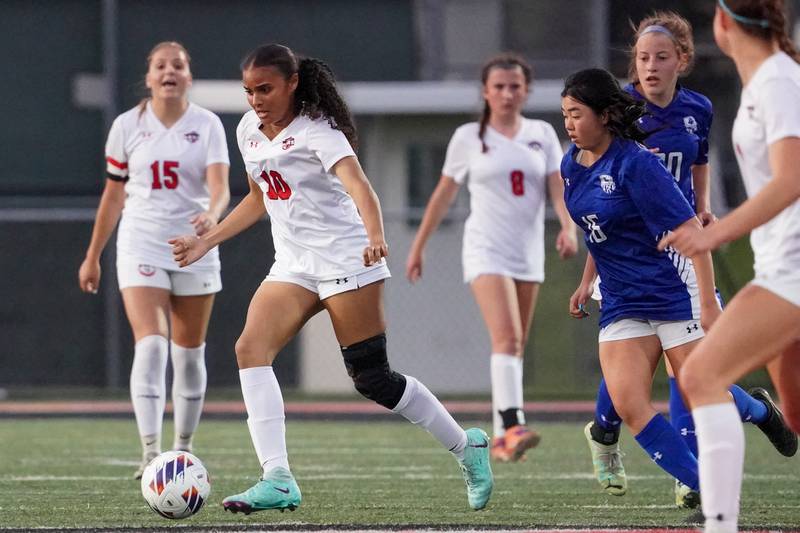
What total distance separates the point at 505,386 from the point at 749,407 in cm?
255

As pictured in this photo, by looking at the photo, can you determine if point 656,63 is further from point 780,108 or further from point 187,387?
point 187,387

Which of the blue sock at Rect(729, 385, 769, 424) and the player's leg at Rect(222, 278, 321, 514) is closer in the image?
the player's leg at Rect(222, 278, 321, 514)

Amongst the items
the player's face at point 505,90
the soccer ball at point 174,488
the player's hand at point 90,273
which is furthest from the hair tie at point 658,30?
the player's hand at point 90,273

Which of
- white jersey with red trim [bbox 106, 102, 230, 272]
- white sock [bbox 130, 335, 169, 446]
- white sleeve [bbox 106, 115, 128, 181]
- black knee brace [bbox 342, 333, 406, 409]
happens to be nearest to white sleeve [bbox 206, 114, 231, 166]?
white jersey with red trim [bbox 106, 102, 230, 272]

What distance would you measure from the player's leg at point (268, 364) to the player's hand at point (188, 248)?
0.35m

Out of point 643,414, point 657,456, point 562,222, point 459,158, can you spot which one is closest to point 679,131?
point 643,414

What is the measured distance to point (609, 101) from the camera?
19.3 ft

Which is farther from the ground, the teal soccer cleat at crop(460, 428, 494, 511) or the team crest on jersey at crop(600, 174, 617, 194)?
the team crest on jersey at crop(600, 174, 617, 194)

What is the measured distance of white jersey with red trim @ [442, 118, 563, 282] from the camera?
920 centimetres

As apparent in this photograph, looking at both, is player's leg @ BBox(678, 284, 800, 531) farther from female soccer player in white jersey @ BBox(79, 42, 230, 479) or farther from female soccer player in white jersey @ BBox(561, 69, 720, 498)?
female soccer player in white jersey @ BBox(79, 42, 230, 479)

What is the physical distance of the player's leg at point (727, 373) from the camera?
451 centimetres

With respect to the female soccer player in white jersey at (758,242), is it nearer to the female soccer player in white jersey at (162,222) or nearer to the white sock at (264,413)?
the white sock at (264,413)

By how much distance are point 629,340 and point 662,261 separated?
1.11 feet

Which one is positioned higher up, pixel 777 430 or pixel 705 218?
pixel 705 218
